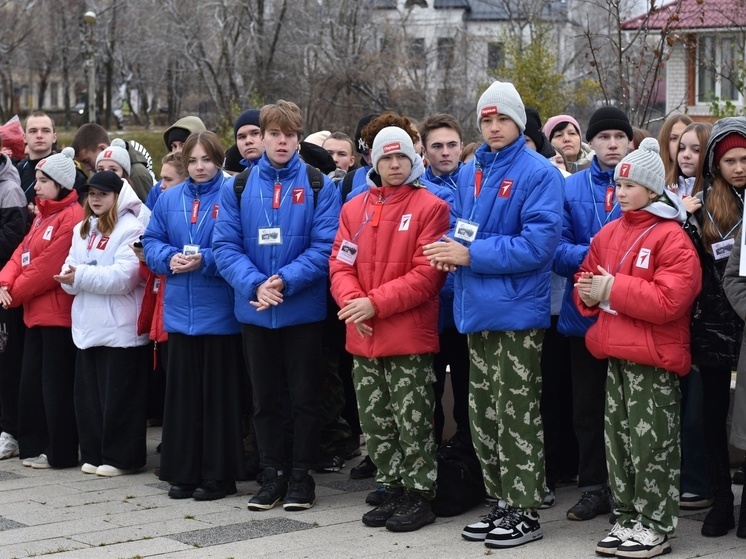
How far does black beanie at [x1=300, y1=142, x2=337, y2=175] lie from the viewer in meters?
8.50

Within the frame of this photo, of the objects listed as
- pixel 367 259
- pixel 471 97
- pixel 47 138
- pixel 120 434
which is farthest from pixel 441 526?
pixel 471 97

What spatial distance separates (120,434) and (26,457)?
1070 mm

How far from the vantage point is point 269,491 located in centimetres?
698

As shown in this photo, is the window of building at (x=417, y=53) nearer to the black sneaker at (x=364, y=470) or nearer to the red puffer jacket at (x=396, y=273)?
the black sneaker at (x=364, y=470)

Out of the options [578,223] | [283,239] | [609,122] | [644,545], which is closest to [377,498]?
[283,239]

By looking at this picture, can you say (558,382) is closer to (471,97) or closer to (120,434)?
(120,434)

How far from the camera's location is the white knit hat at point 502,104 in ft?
20.2

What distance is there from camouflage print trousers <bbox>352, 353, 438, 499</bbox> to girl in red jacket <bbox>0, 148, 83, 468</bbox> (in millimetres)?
2789

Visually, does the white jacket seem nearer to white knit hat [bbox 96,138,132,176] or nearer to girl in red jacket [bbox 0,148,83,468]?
girl in red jacket [bbox 0,148,83,468]

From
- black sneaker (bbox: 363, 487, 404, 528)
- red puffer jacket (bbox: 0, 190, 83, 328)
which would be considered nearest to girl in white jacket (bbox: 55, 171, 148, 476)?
red puffer jacket (bbox: 0, 190, 83, 328)

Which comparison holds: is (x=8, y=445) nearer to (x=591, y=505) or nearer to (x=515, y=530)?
(x=515, y=530)

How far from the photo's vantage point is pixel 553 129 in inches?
328

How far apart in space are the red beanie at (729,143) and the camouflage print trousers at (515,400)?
4.34 ft

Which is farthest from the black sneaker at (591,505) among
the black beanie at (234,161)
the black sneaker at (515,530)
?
the black beanie at (234,161)
